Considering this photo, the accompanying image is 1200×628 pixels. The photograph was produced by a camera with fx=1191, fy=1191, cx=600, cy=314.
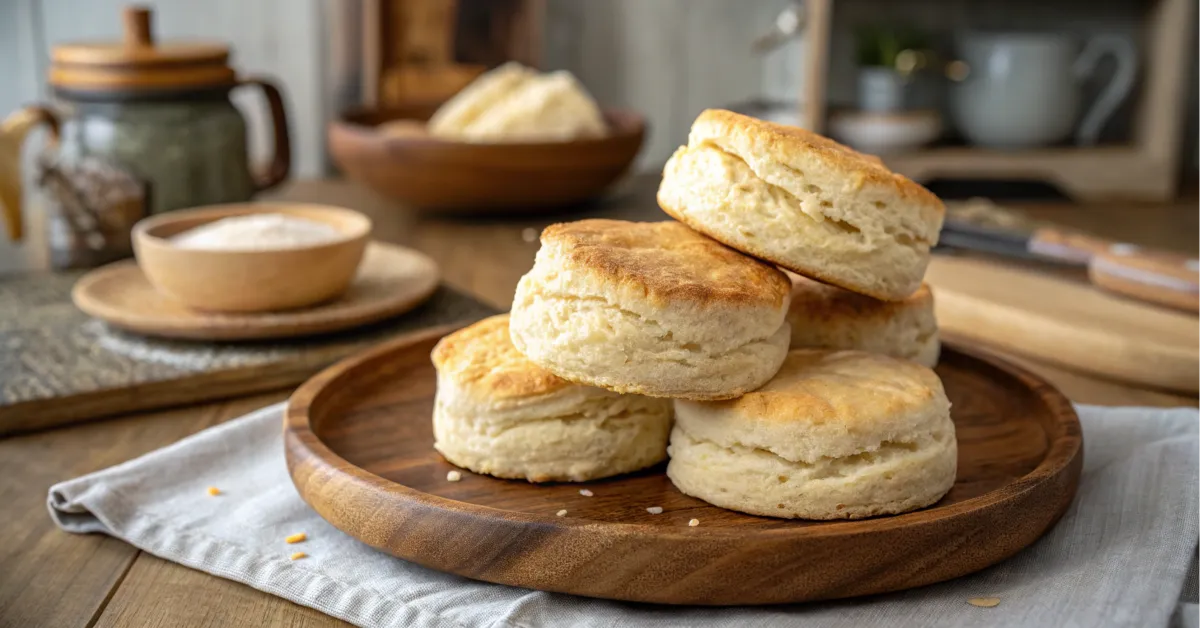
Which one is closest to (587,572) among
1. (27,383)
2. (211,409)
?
(211,409)

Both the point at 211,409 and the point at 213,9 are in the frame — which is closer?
the point at 211,409

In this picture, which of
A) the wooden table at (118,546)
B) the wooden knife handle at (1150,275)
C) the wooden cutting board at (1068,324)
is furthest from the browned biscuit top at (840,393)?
the wooden knife handle at (1150,275)

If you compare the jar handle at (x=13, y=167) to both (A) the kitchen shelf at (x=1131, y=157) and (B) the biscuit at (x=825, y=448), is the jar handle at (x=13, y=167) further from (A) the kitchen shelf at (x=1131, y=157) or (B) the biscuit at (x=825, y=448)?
(A) the kitchen shelf at (x=1131, y=157)

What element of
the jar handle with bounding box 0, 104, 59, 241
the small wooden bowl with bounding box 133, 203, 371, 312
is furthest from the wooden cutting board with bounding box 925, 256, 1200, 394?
the jar handle with bounding box 0, 104, 59, 241

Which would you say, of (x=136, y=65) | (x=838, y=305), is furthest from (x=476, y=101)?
(x=838, y=305)

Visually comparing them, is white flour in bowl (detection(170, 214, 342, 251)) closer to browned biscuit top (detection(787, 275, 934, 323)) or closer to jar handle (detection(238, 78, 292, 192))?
jar handle (detection(238, 78, 292, 192))

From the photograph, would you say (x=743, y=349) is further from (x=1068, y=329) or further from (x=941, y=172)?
→ (x=941, y=172)
